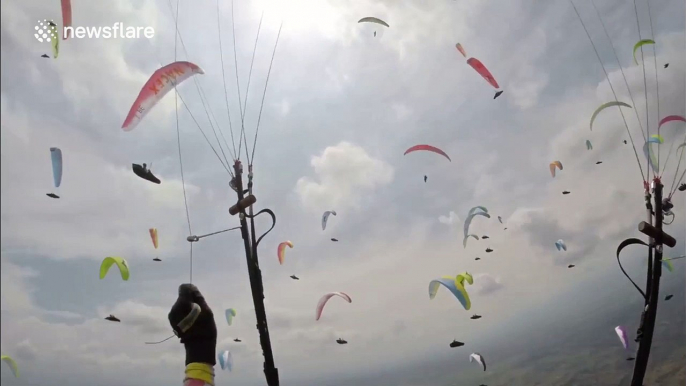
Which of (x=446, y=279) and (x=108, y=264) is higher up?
(x=108, y=264)

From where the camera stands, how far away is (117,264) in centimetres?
1128

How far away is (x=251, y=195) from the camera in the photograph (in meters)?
10.1

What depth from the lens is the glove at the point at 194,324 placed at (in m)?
6.91

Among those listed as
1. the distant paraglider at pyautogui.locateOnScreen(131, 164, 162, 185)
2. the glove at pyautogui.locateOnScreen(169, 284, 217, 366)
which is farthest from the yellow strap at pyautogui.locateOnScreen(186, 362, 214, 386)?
the distant paraglider at pyautogui.locateOnScreen(131, 164, 162, 185)

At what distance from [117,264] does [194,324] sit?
224 inches

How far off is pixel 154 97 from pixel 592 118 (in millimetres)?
17262

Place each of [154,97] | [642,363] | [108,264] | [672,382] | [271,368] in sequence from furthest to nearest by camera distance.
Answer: [672,382]
[642,363]
[108,264]
[154,97]
[271,368]

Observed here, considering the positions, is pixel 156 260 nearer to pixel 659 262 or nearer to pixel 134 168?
Answer: pixel 134 168

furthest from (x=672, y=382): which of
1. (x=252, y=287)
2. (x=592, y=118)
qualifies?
(x=252, y=287)

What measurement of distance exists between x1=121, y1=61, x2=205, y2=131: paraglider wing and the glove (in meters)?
4.99

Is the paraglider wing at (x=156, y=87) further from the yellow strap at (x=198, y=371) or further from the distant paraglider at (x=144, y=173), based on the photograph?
the yellow strap at (x=198, y=371)

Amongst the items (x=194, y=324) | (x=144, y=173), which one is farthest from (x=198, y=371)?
(x=144, y=173)

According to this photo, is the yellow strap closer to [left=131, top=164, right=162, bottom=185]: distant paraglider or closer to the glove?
the glove

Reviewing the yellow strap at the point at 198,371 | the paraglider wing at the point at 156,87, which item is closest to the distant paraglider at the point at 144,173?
the paraglider wing at the point at 156,87
